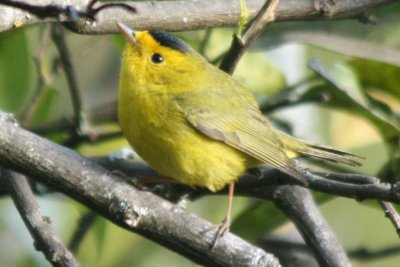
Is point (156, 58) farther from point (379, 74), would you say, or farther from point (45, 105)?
point (379, 74)

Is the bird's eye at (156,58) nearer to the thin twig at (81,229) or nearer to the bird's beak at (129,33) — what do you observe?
the bird's beak at (129,33)

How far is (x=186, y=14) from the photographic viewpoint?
3230 mm

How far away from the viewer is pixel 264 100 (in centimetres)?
461

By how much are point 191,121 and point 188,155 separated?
0.19 m

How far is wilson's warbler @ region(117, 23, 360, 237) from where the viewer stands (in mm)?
3578

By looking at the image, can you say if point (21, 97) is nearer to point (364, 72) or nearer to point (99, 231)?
point (99, 231)

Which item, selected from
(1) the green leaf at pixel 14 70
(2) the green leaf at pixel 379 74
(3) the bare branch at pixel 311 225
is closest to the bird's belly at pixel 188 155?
(3) the bare branch at pixel 311 225

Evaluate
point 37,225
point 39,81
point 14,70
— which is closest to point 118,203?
point 37,225

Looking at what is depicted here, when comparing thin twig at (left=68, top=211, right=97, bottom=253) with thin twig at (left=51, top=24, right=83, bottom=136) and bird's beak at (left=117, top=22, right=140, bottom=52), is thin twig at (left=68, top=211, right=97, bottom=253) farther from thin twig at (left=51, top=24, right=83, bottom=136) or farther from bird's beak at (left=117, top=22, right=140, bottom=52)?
bird's beak at (left=117, top=22, right=140, bottom=52)

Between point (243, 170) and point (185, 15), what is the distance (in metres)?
0.76

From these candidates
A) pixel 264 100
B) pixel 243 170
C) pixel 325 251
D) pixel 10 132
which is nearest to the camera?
pixel 10 132

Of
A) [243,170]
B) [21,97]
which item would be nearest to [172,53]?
[243,170]

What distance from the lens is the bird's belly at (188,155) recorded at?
11.6ft

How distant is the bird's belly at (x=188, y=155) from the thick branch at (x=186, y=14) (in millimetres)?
436
